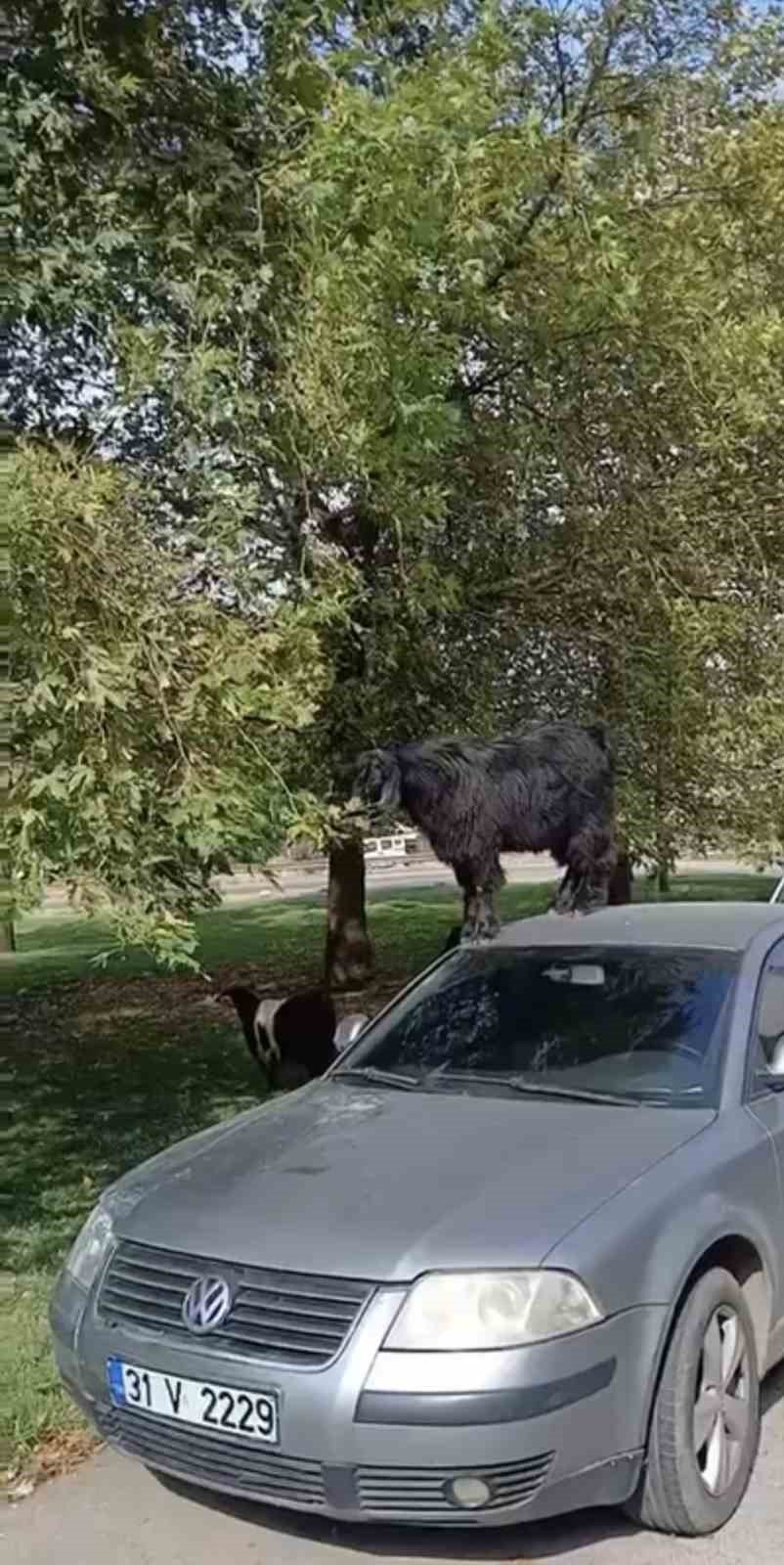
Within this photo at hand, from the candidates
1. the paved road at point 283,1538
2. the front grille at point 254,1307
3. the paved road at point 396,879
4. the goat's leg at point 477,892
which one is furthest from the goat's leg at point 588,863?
the paved road at point 396,879

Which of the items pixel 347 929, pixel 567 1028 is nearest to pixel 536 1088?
pixel 567 1028

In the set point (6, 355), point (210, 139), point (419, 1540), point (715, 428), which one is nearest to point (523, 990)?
point (419, 1540)

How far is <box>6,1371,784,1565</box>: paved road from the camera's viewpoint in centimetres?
354

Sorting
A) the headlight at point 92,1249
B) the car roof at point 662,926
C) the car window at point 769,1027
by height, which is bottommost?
the headlight at point 92,1249

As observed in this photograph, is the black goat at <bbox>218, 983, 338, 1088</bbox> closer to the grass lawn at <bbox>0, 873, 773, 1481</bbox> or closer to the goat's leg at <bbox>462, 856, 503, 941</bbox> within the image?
the grass lawn at <bbox>0, 873, 773, 1481</bbox>

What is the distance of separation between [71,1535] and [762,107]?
1007 cm

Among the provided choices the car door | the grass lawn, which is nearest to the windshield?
the car door

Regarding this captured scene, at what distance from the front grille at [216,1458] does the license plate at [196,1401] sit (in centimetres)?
3

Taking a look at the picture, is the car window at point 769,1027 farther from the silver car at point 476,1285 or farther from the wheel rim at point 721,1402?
the wheel rim at point 721,1402

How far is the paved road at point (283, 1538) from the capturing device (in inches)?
139

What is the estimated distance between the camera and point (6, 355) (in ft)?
19.0

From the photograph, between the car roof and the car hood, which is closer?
the car hood

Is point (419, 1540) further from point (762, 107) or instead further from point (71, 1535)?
point (762, 107)

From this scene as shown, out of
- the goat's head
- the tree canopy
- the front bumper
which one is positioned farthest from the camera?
the goat's head
